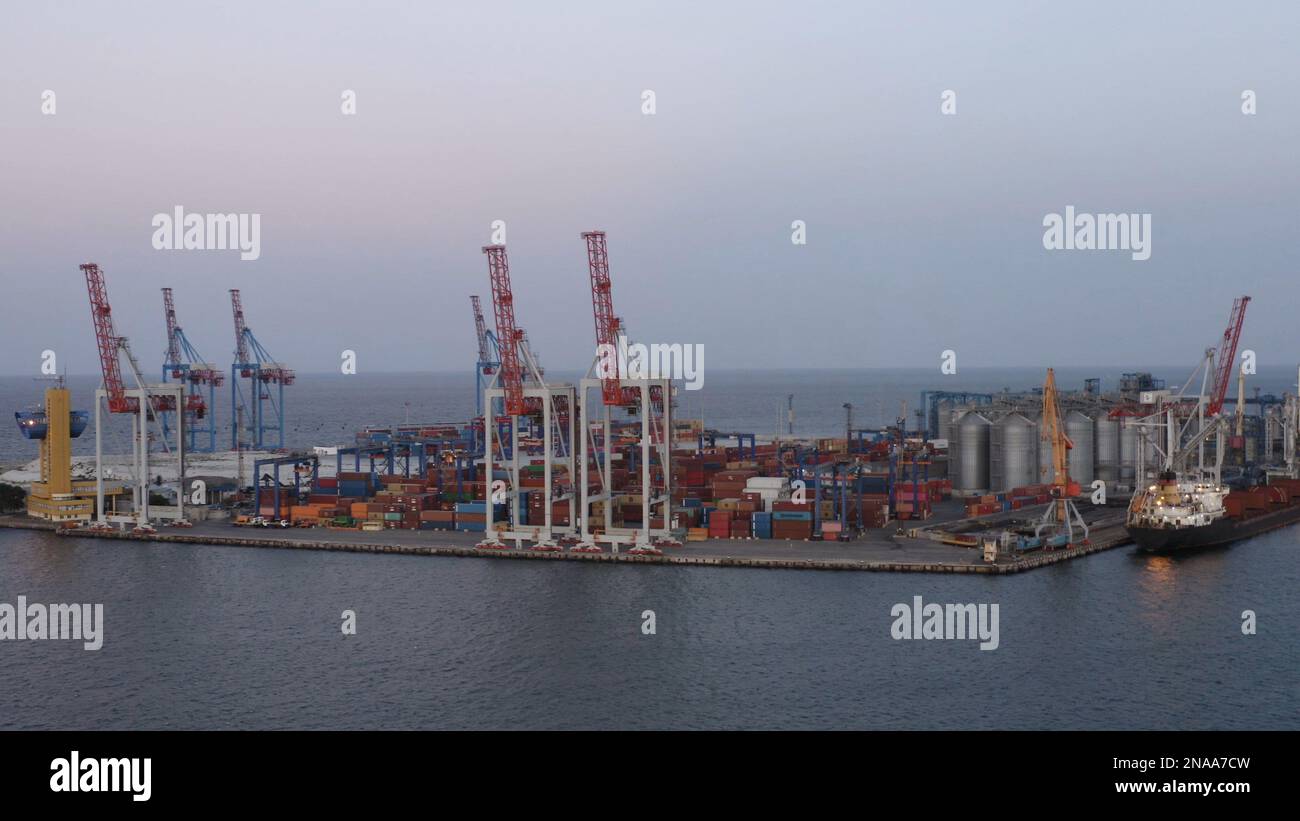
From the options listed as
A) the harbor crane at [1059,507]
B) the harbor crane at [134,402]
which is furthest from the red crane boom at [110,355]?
the harbor crane at [1059,507]

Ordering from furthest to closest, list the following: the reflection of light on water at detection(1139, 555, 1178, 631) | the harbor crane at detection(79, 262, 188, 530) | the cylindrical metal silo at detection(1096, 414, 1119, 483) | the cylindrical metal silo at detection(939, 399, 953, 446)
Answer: the cylindrical metal silo at detection(939, 399, 953, 446), the cylindrical metal silo at detection(1096, 414, 1119, 483), the harbor crane at detection(79, 262, 188, 530), the reflection of light on water at detection(1139, 555, 1178, 631)

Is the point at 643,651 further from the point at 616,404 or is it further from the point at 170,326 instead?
the point at 170,326

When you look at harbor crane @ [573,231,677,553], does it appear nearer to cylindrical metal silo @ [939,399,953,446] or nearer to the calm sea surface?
the calm sea surface

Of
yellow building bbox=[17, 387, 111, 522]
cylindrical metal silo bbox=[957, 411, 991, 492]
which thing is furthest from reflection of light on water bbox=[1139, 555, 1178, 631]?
yellow building bbox=[17, 387, 111, 522]

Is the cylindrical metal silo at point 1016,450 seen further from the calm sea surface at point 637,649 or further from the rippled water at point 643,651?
the rippled water at point 643,651

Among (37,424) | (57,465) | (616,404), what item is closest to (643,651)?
(616,404)
